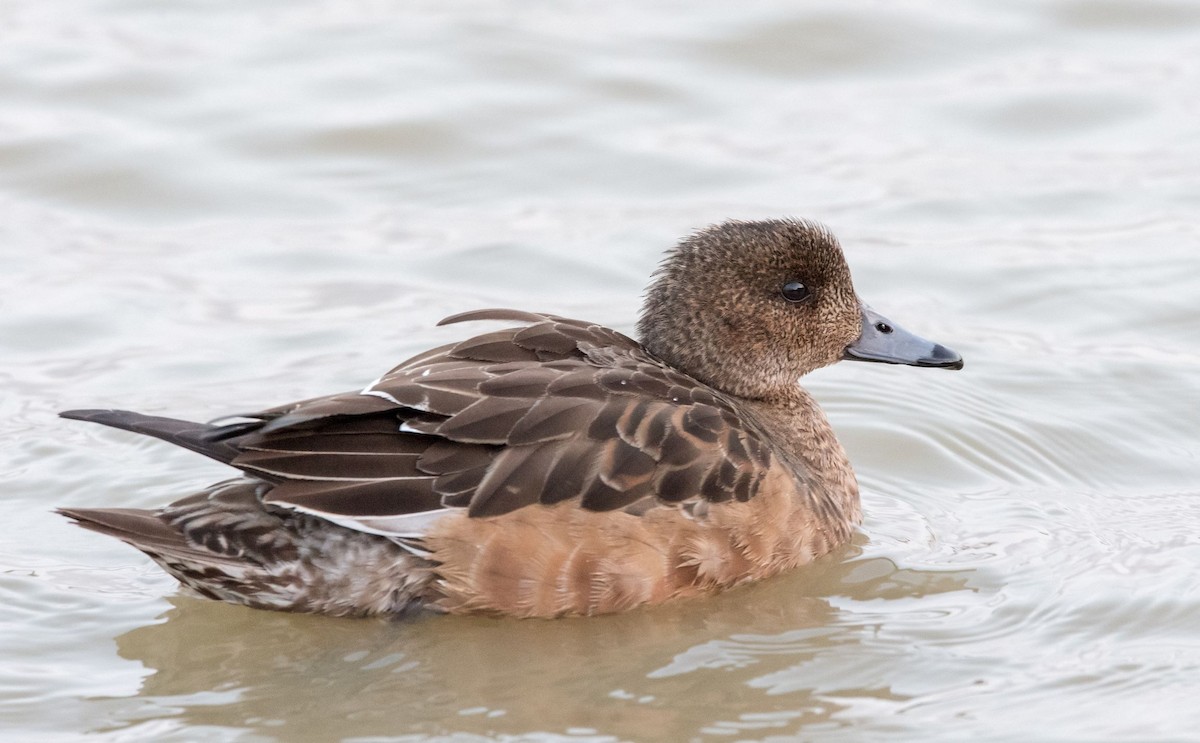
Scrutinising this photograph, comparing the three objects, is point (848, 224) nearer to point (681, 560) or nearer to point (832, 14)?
point (832, 14)

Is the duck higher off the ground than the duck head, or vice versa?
the duck head

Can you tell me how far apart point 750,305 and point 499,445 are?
4.77ft

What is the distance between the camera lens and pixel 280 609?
20.2ft

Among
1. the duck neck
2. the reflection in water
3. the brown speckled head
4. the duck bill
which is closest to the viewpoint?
the reflection in water

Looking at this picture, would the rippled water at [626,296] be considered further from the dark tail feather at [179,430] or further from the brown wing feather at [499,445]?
the dark tail feather at [179,430]

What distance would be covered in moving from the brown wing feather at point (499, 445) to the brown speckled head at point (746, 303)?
2.17 ft

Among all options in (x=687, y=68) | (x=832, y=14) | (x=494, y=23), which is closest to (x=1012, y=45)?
(x=832, y=14)

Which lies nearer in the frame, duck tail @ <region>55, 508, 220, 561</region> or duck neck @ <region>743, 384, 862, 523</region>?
duck tail @ <region>55, 508, 220, 561</region>

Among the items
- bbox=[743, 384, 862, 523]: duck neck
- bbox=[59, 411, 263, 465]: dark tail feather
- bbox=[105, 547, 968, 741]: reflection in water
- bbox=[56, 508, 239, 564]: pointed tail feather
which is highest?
bbox=[59, 411, 263, 465]: dark tail feather

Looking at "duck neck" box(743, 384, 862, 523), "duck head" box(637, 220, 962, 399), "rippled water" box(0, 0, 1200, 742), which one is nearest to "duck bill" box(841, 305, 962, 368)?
"duck head" box(637, 220, 962, 399)

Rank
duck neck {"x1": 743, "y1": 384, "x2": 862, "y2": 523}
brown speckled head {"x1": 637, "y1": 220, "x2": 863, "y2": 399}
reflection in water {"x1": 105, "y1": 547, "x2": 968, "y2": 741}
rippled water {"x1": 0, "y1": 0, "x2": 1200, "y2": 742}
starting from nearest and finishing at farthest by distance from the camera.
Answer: reflection in water {"x1": 105, "y1": 547, "x2": 968, "y2": 741}
rippled water {"x1": 0, "y1": 0, "x2": 1200, "y2": 742}
duck neck {"x1": 743, "y1": 384, "x2": 862, "y2": 523}
brown speckled head {"x1": 637, "y1": 220, "x2": 863, "y2": 399}

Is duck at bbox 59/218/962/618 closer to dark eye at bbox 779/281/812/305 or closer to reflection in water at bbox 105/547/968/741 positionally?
reflection in water at bbox 105/547/968/741

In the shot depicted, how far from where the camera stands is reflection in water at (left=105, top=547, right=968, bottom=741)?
18.4 feet

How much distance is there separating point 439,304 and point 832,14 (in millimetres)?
4803
